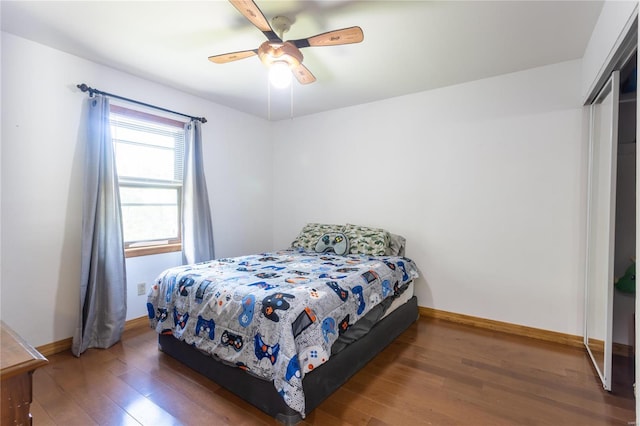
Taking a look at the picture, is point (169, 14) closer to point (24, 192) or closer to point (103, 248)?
point (24, 192)

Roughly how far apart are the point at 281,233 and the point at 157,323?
233 centimetres

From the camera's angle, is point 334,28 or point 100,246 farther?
point 100,246

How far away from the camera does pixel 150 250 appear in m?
3.00

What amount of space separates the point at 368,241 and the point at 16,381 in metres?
2.80

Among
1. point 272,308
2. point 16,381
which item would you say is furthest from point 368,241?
point 16,381

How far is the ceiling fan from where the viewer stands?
169 centimetres

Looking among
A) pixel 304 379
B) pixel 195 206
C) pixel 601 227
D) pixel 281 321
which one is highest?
pixel 195 206

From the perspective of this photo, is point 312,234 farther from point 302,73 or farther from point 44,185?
point 44,185

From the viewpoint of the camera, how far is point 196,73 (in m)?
2.83

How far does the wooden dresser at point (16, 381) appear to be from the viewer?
0.70 metres

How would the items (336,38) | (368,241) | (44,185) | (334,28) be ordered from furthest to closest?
(368,241), (44,185), (334,28), (336,38)

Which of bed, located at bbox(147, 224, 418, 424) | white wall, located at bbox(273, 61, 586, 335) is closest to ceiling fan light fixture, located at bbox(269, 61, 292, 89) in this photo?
bed, located at bbox(147, 224, 418, 424)

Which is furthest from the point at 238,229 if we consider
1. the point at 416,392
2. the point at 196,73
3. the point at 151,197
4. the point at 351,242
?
the point at 416,392

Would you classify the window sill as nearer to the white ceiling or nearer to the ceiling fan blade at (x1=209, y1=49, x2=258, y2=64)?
the white ceiling
